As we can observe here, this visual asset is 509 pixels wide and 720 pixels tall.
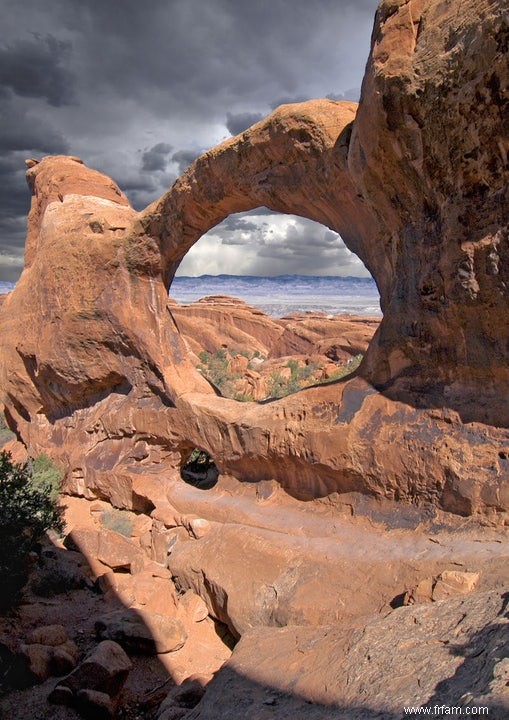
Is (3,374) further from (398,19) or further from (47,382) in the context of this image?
(398,19)

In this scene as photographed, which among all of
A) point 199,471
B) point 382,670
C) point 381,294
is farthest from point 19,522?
point 381,294

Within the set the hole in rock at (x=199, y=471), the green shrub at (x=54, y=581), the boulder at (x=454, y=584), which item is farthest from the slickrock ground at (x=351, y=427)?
the hole in rock at (x=199, y=471)

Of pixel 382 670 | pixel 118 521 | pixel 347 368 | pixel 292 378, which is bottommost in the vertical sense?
pixel 292 378

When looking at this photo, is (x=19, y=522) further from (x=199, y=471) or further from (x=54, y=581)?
(x=199, y=471)

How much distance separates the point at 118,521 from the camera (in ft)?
26.7

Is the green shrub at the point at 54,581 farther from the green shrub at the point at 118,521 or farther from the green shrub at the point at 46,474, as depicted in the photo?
the green shrub at the point at 46,474

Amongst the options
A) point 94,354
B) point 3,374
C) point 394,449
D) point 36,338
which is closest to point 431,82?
point 394,449

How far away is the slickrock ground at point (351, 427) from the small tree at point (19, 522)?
1.93ft

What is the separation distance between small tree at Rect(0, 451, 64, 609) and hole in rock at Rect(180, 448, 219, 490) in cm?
228

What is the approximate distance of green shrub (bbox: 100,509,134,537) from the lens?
7.94 meters

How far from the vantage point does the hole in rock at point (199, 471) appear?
8938mm

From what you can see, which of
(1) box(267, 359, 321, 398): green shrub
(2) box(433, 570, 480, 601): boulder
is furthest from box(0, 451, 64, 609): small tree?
(1) box(267, 359, 321, 398): green shrub

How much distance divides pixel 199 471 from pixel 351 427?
215 inches

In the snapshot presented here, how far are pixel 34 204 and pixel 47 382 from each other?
461cm
